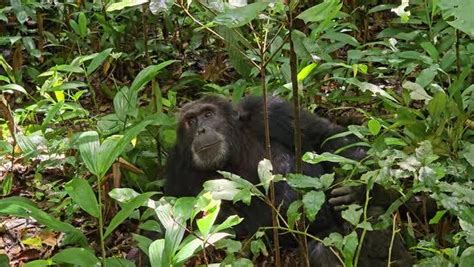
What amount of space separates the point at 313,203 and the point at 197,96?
4322mm

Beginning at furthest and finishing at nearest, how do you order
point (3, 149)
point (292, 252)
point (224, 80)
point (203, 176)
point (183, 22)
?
point (183, 22)
point (224, 80)
point (3, 149)
point (203, 176)
point (292, 252)

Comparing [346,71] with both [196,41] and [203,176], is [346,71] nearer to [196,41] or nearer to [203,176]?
[203,176]

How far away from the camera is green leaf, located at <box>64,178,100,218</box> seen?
9.59 ft

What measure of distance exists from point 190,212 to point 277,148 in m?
2.34

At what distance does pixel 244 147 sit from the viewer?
5051 millimetres

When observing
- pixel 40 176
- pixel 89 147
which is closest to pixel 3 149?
pixel 40 176

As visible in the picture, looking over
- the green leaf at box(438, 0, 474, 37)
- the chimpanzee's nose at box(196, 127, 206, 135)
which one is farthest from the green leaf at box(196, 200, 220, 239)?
the chimpanzee's nose at box(196, 127, 206, 135)

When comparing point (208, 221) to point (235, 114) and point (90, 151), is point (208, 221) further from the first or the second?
point (235, 114)

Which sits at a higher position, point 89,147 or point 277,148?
point 89,147

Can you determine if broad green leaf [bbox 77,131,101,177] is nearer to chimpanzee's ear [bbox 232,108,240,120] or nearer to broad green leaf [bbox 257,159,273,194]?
broad green leaf [bbox 257,159,273,194]

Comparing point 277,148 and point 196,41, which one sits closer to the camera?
point 277,148

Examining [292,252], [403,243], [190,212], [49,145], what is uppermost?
[190,212]

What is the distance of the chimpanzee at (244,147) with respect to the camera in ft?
15.6

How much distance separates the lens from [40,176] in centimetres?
549
